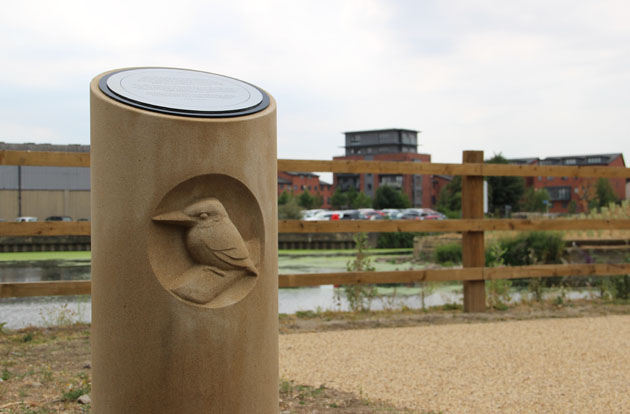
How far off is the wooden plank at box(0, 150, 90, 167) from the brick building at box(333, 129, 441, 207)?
2711 inches

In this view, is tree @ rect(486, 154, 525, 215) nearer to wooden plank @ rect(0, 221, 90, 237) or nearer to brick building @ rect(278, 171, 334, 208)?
brick building @ rect(278, 171, 334, 208)

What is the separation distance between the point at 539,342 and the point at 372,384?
6.26 ft

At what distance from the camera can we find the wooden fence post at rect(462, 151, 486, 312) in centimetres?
641

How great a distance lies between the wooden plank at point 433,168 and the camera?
5.91 m

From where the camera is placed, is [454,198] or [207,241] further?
[454,198]

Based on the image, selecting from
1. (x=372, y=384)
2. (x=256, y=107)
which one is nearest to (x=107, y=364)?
(x=256, y=107)

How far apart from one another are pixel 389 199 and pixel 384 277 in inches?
1961

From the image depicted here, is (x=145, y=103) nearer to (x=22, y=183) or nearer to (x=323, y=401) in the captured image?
(x=323, y=401)

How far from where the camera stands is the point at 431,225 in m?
6.19

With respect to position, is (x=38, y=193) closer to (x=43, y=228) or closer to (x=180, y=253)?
(x=43, y=228)

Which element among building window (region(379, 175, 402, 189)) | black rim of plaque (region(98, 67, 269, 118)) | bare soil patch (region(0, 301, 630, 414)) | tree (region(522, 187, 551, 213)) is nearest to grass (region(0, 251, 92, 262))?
bare soil patch (region(0, 301, 630, 414))

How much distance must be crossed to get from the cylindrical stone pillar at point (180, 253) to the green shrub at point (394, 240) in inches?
741

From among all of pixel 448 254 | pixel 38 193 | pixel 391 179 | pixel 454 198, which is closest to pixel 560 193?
pixel 391 179

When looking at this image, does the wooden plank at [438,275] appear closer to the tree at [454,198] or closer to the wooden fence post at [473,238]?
the wooden fence post at [473,238]
